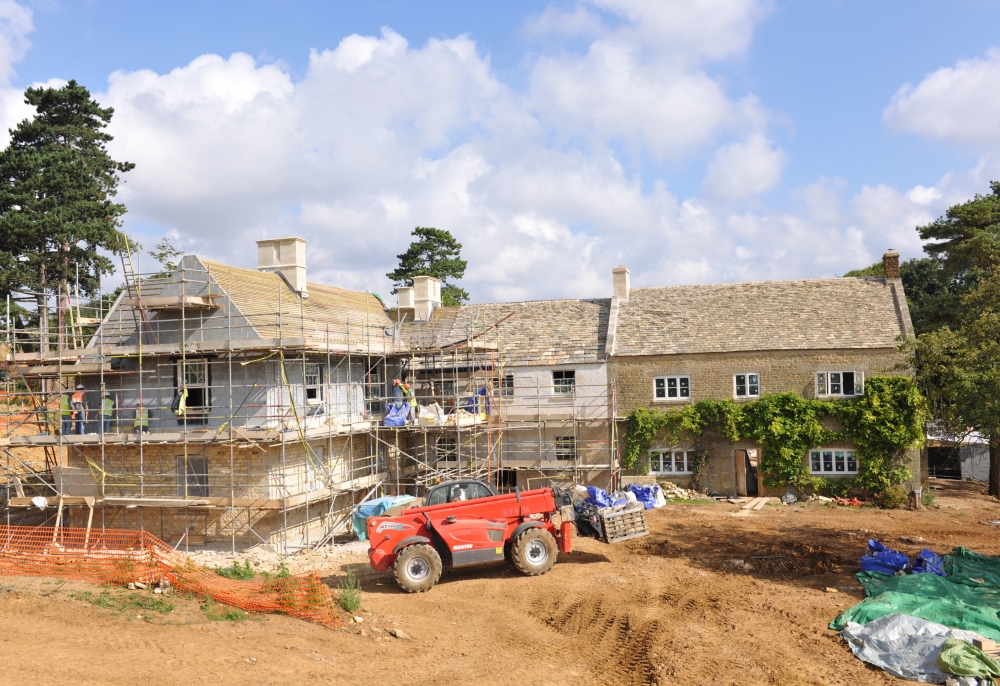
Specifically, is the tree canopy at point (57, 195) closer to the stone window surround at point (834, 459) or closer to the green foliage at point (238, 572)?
the green foliage at point (238, 572)

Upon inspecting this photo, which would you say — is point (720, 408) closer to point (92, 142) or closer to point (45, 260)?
point (45, 260)

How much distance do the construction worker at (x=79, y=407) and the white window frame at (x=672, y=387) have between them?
19.3 meters

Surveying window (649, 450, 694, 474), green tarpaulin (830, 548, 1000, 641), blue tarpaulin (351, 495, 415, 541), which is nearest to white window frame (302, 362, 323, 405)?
blue tarpaulin (351, 495, 415, 541)

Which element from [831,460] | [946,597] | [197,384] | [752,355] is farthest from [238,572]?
[831,460]

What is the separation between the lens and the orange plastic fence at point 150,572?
14172mm

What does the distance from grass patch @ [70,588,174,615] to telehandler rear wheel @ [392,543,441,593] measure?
14.9 ft

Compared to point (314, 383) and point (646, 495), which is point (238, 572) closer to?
point (314, 383)

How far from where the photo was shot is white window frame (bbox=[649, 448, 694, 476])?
28.4 m

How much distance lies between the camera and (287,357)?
71.3ft

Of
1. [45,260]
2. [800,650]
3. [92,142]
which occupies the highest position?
[92,142]

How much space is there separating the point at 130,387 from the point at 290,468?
5718mm

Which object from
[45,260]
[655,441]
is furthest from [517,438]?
[45,260]

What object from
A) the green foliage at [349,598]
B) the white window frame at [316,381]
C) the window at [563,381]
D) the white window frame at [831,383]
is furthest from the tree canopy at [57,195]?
the white window frame at [831,383]

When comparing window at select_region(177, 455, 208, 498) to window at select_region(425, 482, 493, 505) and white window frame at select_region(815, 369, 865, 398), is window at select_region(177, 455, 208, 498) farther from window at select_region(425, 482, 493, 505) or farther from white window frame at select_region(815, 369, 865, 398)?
white window frame at select_region(815, 369, 865, 398)
